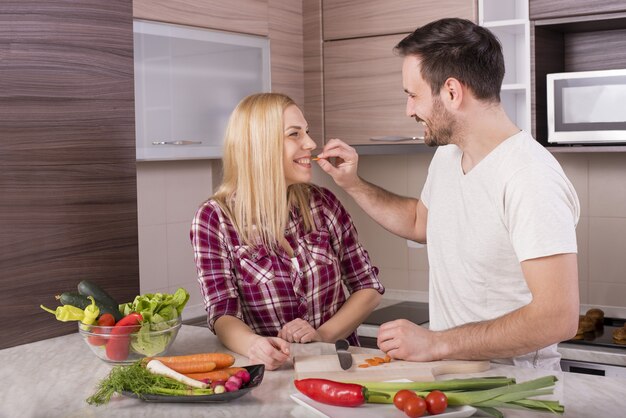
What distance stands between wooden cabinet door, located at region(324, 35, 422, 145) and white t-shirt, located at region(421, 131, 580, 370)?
1439 mm

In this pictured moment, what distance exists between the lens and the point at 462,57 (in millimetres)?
1925

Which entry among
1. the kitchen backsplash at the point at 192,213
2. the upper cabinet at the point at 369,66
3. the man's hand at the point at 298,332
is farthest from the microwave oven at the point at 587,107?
the man's hand at the point at 298,332

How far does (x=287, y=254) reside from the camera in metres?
2.21

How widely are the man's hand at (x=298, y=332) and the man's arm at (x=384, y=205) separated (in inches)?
16.2

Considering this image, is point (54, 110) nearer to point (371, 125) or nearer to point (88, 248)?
point (88, 248)

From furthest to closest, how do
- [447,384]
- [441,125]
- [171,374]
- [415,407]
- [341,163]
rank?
[341,163]
[441,125]
[171,374]
[447,384]
[415,407]

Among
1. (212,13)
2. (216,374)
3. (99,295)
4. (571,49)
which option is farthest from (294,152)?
(571,49)

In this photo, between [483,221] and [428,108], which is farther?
[428,108]

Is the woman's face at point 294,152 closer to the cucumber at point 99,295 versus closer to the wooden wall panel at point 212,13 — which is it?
the cucumber at point 99,295

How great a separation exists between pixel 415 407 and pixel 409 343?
1.15ft

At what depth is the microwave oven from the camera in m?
3.05

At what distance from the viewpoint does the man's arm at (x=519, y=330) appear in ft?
5.47

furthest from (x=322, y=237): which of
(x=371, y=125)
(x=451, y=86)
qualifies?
(x=371, y=125)

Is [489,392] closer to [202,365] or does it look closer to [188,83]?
[202,365]
